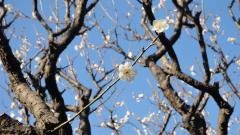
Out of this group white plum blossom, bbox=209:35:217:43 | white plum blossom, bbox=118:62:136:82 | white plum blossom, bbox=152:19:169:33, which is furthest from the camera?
white plum blossom, bbox=209:35:217:43

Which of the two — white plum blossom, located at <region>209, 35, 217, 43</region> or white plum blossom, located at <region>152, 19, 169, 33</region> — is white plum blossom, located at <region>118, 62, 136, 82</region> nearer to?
white plum blossom, located at <region>152, 19, 169, 33</region>

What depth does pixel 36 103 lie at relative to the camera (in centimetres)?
270

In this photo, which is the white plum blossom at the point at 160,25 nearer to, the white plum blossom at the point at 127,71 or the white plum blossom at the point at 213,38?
the white plum blossom at the point at 127,71

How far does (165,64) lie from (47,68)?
1.90 meters

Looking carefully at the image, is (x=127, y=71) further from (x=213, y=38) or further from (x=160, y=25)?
(x=213, y=38)

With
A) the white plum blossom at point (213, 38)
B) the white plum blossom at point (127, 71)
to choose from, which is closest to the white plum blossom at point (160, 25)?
the white plum blossom at point (127, 71)

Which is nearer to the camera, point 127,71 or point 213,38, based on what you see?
point 127,71

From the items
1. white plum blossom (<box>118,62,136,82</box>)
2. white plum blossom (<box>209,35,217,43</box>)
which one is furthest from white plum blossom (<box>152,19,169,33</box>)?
white plum blossom (<box>209,35,217,43</box>)

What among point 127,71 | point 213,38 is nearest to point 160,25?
point 127,71

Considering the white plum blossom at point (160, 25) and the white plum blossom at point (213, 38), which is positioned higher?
the white plum blossom at point (213, 38)

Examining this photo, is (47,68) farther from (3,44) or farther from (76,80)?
(76,80)

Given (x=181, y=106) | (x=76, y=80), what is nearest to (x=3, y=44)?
(x=181, y=106)

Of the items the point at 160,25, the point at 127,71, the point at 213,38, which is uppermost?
the point at 213,38

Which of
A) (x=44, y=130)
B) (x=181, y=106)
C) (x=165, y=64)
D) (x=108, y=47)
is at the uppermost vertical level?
(x=108, y=47)
